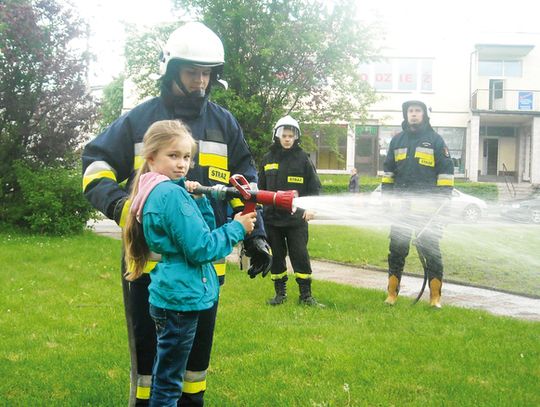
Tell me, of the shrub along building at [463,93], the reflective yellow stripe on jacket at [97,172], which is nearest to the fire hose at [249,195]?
the reflective yellow stripe on jacket at [97,172]

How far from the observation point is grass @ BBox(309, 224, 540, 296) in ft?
25.7

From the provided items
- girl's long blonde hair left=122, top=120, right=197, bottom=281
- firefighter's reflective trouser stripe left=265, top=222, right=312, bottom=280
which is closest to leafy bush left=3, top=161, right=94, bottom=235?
firefighter's reflective trouser stripe left=265, top=222, right=312, bottom=280

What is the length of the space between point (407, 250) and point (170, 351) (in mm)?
4490

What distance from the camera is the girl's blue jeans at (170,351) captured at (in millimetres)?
2934

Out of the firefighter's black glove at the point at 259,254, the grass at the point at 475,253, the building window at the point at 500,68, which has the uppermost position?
the building window at the point at 500,68

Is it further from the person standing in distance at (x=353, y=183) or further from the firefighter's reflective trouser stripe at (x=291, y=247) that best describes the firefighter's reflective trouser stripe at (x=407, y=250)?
the person standing in distance at (x=353, y=183)

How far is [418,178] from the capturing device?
677 centimetres

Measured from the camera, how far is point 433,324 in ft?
19.3

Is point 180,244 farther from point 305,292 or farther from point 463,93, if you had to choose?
point 463,93

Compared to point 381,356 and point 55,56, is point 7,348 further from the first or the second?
point 55,56

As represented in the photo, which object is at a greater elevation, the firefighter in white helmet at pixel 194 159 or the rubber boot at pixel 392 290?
the firefighter in white helmet at pixel 194 159

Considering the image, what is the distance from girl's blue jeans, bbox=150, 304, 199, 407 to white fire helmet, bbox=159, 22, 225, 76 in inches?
51.3

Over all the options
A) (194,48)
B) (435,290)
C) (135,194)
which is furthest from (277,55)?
(135,194)

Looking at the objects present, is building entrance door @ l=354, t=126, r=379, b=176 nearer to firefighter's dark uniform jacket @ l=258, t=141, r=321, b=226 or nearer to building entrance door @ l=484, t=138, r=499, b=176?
building entrance door @ l=484, t=138, r=499, b=176
